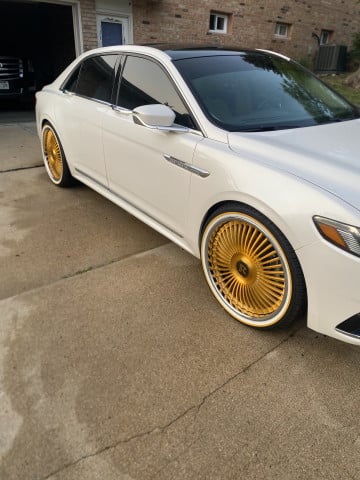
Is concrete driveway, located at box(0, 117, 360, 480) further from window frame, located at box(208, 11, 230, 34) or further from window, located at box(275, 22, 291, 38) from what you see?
window, located at box(275, 22, 291, 38)

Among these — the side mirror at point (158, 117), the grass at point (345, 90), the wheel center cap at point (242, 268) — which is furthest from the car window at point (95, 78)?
the grass at point (345, 90)

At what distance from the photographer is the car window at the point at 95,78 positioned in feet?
11.3

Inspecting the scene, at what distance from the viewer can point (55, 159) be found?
4.59 meters

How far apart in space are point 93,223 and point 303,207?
243cm

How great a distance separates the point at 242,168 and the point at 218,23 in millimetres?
12094

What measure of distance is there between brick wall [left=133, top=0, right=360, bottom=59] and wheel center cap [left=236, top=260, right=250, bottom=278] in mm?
9876

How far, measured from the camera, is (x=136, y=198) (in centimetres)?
319

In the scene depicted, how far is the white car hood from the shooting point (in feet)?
6.34

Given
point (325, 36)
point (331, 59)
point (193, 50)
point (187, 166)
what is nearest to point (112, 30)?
point (193, 50)

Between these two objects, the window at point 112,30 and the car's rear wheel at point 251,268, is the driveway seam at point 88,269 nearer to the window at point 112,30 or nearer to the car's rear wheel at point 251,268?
the car's rear wheel at point 251,268

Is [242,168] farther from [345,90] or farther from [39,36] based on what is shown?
[39,36]

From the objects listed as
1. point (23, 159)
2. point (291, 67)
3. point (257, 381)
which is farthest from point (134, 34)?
point (257, 381)

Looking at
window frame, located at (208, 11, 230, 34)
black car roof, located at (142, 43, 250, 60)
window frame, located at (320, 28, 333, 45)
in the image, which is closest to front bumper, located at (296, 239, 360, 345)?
black car roof, located at (142, 43, 250, 60)

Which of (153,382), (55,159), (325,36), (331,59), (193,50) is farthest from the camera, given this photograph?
(325,36)
